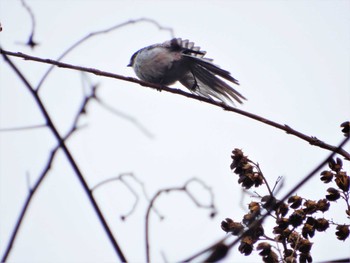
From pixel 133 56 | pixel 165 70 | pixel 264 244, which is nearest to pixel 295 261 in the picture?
pixel 264 244

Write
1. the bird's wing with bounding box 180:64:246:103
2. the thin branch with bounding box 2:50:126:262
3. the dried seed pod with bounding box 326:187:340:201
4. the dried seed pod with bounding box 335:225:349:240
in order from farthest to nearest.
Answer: the bird's wing with bounding box 180:64:246:103
the dried seed pod with bounding box 326:187:340:201
the dried seed pod with bounding box 335:225:349:240
the thin branch with bounding box 2:50:126:262

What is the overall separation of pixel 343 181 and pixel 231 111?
2.28 feet

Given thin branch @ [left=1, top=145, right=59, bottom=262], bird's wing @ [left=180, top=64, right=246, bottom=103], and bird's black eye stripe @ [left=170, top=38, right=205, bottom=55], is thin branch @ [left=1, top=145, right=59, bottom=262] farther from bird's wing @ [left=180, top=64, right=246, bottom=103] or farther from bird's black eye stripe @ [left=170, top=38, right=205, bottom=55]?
bird's wing @ [left=180, top=64, right=246, bottom=103]

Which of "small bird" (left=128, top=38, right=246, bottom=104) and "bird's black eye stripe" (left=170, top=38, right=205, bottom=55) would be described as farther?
"small bird" (left=128, top=38, right=246, bottom=104)

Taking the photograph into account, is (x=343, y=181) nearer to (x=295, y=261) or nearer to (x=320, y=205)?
(x=320, y=205)

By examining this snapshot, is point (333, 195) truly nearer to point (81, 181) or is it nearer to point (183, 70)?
point (81, 181)

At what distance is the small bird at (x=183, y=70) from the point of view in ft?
13.6

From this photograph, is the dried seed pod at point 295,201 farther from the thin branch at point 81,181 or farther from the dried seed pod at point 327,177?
the thin branch at point 81,181

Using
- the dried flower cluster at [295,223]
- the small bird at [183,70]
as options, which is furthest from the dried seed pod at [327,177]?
the small bird at [183,70]

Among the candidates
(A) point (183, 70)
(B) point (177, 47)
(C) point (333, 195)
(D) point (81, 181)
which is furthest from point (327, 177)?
(A) point (183, 70)

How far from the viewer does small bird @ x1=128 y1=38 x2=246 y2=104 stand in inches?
164

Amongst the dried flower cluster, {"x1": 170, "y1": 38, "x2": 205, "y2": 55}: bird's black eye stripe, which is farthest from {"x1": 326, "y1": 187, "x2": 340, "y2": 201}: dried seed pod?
{"x1": 170, "y1": 38, "x2": 205, "y2": 55}: bird's black eye stripe

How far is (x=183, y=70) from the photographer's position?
14.6 ft

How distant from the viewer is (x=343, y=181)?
2.47m
